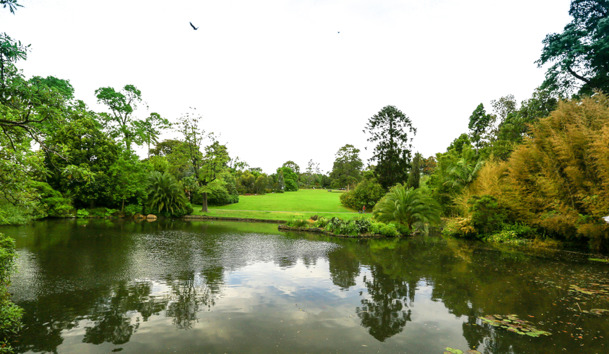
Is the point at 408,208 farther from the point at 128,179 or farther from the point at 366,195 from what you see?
the point at 128,179

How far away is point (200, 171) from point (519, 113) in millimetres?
29314

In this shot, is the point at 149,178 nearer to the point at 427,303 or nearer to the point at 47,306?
the point at 47,306

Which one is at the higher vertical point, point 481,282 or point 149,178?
point 149,178

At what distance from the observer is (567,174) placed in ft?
38.1

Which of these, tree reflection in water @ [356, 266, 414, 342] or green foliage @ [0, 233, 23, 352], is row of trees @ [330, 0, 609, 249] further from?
green foliage @ [0, 233, 23, 352]

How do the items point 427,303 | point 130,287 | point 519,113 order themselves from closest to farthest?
1. point 427,303
2. point 130,287
3. point 519,113

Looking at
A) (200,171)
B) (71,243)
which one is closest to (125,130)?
(200,171)

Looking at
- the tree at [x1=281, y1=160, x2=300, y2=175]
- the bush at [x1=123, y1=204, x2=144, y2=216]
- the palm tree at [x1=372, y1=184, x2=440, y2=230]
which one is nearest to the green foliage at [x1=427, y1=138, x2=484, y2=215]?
the palm tree at [x1=372, y1=184, x2=440, y2=230]

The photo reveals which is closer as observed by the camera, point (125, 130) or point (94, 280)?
point (94, 280)

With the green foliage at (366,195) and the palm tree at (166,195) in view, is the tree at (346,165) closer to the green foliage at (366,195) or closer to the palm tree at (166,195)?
the green foliage at (366,195)

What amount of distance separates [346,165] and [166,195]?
4272 cm

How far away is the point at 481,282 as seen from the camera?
789 cm

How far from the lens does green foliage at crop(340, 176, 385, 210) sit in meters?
29.6

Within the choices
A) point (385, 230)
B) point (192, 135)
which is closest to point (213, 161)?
point (192, 135)
